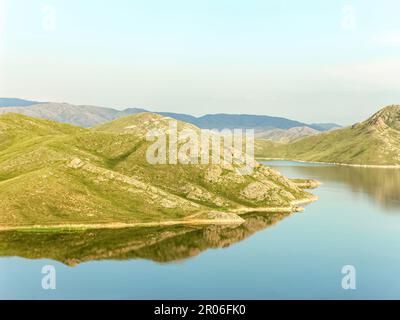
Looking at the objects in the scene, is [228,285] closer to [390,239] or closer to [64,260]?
[64,260]

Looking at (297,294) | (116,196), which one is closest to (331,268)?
(297,294)

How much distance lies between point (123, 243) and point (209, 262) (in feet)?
106

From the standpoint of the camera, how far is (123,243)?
147m

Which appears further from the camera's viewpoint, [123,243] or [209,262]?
[123,243]

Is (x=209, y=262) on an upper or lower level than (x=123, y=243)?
lower

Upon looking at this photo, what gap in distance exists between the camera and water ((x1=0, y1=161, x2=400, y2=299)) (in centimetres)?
10462

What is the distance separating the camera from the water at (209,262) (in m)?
105

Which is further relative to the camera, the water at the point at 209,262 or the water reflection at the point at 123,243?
the water reflection at the point at 123,243

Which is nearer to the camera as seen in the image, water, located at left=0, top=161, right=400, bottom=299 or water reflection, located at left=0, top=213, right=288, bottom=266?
water, located at left=0, top=161, right=400, bottom=299

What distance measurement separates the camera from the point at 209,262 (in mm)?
129625

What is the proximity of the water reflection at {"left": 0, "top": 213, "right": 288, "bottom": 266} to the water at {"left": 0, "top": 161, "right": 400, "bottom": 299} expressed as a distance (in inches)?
11.7

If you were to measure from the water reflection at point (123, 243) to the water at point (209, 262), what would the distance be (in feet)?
0.97
